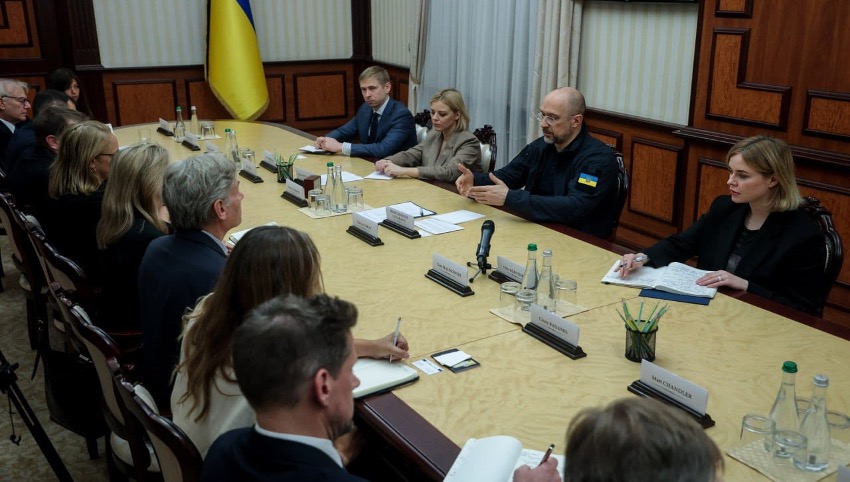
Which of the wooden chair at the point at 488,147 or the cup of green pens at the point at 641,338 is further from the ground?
the wooden chair at the point at 488,147

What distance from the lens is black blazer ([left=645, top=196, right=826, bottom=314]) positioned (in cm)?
255

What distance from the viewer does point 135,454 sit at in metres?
1.95

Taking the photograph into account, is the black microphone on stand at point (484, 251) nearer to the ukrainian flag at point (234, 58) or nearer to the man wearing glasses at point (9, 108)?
the man wearing glasses at point (9, 108)

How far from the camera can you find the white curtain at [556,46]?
523cm

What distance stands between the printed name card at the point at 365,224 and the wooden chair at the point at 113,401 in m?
1.22

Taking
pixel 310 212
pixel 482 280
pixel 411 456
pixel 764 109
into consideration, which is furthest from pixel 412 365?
pixel 764 109

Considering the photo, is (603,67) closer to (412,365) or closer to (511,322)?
(511,322)

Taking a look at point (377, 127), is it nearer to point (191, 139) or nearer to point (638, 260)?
point (191, 139)

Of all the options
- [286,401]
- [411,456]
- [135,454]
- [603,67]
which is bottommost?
[135,454]

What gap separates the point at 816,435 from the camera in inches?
62.5

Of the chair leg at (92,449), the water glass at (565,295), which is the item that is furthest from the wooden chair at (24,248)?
the water glass at (565,295)

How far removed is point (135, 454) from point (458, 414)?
2.75 feet

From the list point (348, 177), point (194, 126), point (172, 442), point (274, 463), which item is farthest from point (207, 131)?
point (274, 463)

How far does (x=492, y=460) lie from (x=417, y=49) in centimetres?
580
